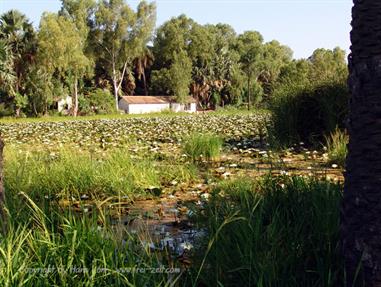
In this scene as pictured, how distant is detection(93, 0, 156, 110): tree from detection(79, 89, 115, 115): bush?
100cm

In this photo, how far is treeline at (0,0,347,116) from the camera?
146 ft

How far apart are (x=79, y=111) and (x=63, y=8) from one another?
12.1 metres

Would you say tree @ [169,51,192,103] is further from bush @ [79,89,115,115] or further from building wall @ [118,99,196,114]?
bush @ [79,89,115,115]

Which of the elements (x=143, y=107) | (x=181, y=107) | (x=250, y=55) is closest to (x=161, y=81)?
(x=181, y=107)

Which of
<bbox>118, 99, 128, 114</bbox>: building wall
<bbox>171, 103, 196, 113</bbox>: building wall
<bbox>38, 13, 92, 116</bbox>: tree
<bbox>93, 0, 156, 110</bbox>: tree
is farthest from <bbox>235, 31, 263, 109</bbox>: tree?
<bbox>38, 13, 92, 116</bbox>: tree

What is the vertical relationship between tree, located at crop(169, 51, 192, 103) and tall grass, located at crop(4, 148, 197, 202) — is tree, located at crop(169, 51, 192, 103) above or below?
above

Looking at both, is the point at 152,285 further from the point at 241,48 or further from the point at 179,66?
the point at 241,48

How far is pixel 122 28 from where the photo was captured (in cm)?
5628

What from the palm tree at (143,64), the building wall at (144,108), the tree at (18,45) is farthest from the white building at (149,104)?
the tree at (18,45)

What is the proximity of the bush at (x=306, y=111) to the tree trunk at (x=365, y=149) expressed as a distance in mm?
8295

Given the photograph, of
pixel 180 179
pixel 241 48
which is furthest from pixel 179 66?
pixel 180 179

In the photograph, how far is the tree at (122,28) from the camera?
186 feet

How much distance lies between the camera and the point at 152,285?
108 inches

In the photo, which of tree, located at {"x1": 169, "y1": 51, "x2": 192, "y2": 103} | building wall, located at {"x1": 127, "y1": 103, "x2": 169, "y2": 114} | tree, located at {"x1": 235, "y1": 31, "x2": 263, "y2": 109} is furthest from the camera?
tree, located at {"x1": 235, "y1": 31, "x2": 263, "y2": 109}
